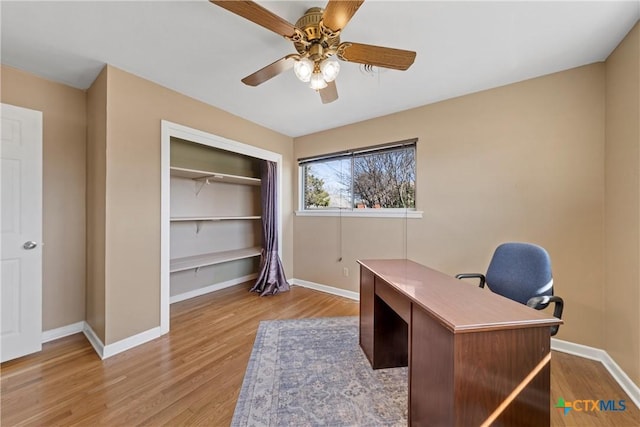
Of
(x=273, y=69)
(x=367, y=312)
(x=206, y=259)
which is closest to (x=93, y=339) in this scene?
(x=206, y=259)

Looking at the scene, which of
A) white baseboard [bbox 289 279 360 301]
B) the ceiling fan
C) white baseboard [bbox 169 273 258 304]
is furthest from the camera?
white baseboard [bbox 289 279 360 301]

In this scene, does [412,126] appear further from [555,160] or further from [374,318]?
[374,318]

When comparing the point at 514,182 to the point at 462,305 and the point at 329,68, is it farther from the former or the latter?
the point at 329,68

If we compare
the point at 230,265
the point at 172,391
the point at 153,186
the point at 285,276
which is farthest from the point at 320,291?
the point at 153,186

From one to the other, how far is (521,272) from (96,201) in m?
3.63

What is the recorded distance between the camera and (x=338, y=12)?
3.93 feet

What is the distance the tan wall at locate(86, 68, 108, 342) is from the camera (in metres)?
2.09

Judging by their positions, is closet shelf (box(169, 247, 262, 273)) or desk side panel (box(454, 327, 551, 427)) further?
closet shelf (box(169, 247, 262, 273))

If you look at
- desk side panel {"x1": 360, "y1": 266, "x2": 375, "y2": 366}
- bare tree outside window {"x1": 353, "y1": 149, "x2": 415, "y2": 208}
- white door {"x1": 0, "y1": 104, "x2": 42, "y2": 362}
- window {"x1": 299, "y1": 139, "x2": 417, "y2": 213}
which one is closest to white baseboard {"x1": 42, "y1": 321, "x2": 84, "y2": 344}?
white door {"x1": 0, "y1": 104, "x2": 42, "y2": 362}

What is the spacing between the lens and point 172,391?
1.65 m

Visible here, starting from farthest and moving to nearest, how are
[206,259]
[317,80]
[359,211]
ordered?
1. [359,211]
2. [206,259]
3. [317,80]

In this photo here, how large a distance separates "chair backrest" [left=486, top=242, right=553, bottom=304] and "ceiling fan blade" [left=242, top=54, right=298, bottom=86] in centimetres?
213

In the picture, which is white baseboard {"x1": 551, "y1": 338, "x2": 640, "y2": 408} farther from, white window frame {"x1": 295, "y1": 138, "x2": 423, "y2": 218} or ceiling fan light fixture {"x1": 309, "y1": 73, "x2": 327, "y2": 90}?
ceiling fan light fixture {"x1": 309, "y1": 73, "x2": 327, "y2": 90}

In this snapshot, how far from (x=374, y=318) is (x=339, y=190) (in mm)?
2148
